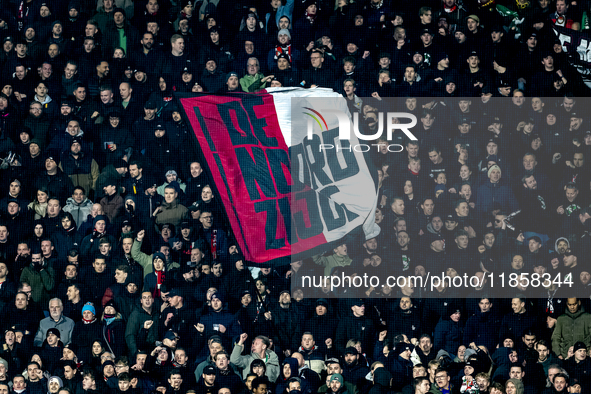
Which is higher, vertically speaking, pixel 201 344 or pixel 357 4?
pixel 357 4

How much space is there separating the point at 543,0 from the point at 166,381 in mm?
6831

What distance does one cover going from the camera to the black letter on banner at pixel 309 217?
9484mm

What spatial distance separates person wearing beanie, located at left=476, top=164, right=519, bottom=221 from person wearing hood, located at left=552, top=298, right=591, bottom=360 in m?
1.34

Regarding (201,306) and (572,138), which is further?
(572,138)

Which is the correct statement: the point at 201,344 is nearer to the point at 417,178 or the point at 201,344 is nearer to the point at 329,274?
the point at 329,274

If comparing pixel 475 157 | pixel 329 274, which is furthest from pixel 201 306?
pixel 475 157

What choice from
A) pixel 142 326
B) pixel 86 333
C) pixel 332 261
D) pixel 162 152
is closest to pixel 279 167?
pixel 332 261

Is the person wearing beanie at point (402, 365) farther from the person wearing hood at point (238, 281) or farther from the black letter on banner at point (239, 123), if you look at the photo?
the black letter on banner at point (239, 123)

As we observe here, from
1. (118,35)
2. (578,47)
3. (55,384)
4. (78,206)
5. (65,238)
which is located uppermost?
(118,35)

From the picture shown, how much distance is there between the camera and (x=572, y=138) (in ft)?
33.3

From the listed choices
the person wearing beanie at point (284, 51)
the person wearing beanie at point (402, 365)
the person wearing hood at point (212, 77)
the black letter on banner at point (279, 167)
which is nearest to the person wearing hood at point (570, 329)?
the person wearing beanie at point (402, 365)

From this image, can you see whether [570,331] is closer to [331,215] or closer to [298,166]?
[331,215]

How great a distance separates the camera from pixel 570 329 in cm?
907

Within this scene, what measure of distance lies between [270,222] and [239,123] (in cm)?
118
